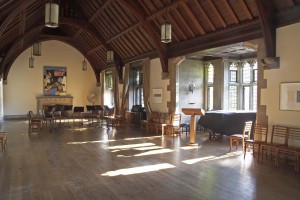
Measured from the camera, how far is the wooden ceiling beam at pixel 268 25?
19.8 ft

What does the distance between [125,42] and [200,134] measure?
550 centimetres

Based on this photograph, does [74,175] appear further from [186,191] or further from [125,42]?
[125,42]

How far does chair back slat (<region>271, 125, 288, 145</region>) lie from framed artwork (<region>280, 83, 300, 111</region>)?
44 centimetres

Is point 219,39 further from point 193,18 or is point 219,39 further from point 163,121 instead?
point 163,121

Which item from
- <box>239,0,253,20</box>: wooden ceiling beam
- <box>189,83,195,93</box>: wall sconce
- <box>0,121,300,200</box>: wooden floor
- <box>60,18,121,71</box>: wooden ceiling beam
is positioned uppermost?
<box>60,18,121,71</box>: wooden ceiling beam

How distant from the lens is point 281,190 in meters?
4.10

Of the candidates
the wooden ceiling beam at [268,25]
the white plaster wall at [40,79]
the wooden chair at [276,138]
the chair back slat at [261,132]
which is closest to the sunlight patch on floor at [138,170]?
the wooden chair at [276,138]

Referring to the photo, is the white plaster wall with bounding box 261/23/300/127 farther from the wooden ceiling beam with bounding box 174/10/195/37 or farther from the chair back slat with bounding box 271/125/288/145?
the wooden ceiling beam with bounding box 174/10/195/37

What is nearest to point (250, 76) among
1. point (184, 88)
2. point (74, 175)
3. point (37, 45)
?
point (184, 88)

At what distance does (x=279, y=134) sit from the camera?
6.16 m

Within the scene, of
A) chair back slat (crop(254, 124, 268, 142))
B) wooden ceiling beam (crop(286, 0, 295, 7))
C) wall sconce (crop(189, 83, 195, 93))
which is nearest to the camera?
wooden ceiling beam (crop(286, 0, 295, 7))

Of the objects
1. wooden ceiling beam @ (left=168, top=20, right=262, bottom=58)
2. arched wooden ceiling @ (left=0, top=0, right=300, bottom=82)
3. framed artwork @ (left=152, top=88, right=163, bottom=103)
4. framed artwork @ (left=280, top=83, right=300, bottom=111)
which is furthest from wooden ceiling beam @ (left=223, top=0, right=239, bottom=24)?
framed artwork @ (left=152, top=88, right=163, bottom=103)

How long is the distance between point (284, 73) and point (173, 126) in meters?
4.28

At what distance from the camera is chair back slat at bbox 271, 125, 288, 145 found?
6.04m
